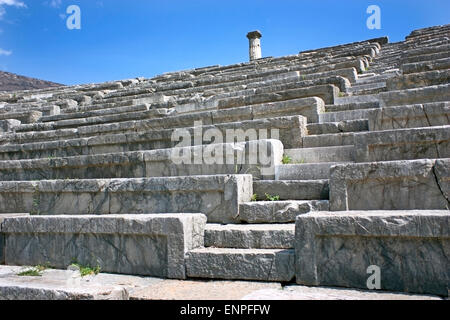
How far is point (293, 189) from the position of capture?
13.6 feet

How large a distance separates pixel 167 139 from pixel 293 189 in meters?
2.80

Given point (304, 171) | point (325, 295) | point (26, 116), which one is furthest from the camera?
point (26, 116)

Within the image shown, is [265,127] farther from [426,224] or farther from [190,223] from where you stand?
[426,224]

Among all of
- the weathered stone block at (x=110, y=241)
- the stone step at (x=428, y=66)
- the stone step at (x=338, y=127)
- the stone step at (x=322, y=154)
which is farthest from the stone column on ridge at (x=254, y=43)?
the weathered stone block at (x=110, y=241)

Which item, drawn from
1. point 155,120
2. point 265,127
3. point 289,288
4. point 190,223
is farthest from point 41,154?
point 289,288

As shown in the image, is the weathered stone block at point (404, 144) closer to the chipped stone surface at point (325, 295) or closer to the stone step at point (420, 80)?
the chipped stone surface at point (325, 295)

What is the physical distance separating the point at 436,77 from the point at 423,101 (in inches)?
35.2

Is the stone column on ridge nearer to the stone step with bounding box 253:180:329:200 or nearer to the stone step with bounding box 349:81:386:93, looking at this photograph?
the stone step with bounding box 349:81:386:93

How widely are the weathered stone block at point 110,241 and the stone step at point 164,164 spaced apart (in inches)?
43.4

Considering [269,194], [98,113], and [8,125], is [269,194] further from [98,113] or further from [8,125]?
[8,125]

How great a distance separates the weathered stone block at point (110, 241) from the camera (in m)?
3.55

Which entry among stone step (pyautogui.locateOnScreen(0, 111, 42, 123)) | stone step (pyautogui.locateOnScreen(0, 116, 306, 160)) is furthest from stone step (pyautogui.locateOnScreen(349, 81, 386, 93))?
stone step (pyautogui.locateOnScreen(0, 111, 42, 123))

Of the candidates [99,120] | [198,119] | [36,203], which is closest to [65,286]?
[36,203]

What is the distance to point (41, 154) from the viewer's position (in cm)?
752
